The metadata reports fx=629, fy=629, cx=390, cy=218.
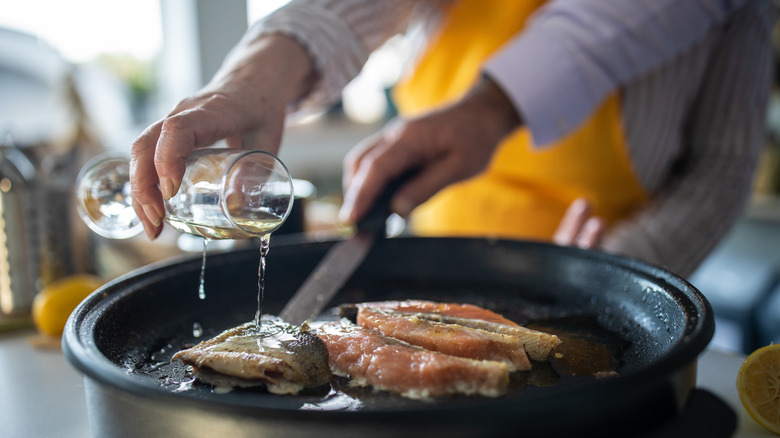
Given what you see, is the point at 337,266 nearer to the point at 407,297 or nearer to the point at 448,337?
the point at 407,297

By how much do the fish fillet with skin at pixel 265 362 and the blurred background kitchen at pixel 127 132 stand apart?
0.76 metres

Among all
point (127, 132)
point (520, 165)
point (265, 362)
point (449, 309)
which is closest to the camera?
point (265, 362)

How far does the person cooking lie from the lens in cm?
124

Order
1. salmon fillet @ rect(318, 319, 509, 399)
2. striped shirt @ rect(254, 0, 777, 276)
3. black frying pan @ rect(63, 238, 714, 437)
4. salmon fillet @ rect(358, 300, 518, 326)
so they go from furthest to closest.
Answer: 1. striped shirt @ rect(254, 0, 777, 276)
2. salmon fillet @ rect(358, 300, 518, 326)
3. salmon fillet @ rect(318, 319, 509, 399)
4. black frying pan @ rect(63, 238, 714, 437)

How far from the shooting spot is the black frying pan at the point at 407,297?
57cm

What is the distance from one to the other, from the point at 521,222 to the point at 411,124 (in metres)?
0.63

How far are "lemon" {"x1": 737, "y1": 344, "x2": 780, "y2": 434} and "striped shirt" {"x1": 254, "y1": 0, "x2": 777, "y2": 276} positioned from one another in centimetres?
69

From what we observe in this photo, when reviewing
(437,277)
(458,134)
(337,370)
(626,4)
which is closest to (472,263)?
(437,277)

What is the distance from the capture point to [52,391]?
104cm

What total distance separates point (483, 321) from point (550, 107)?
62 cm

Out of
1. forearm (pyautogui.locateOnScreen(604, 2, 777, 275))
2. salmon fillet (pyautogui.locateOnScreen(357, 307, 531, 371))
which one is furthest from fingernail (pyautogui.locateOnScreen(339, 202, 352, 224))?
forearm (pyautogui.locateOnScreen(604, 2, 777, 275))

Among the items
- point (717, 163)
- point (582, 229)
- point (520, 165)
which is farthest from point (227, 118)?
point (717, 163)

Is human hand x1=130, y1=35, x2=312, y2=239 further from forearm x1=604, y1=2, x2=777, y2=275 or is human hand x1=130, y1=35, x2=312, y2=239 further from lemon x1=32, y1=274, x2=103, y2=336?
forearm x1=604, y1=2, x2=777, y2=275

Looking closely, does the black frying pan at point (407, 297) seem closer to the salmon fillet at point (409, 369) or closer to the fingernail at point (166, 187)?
the salmon fillet at point (409, 369)
